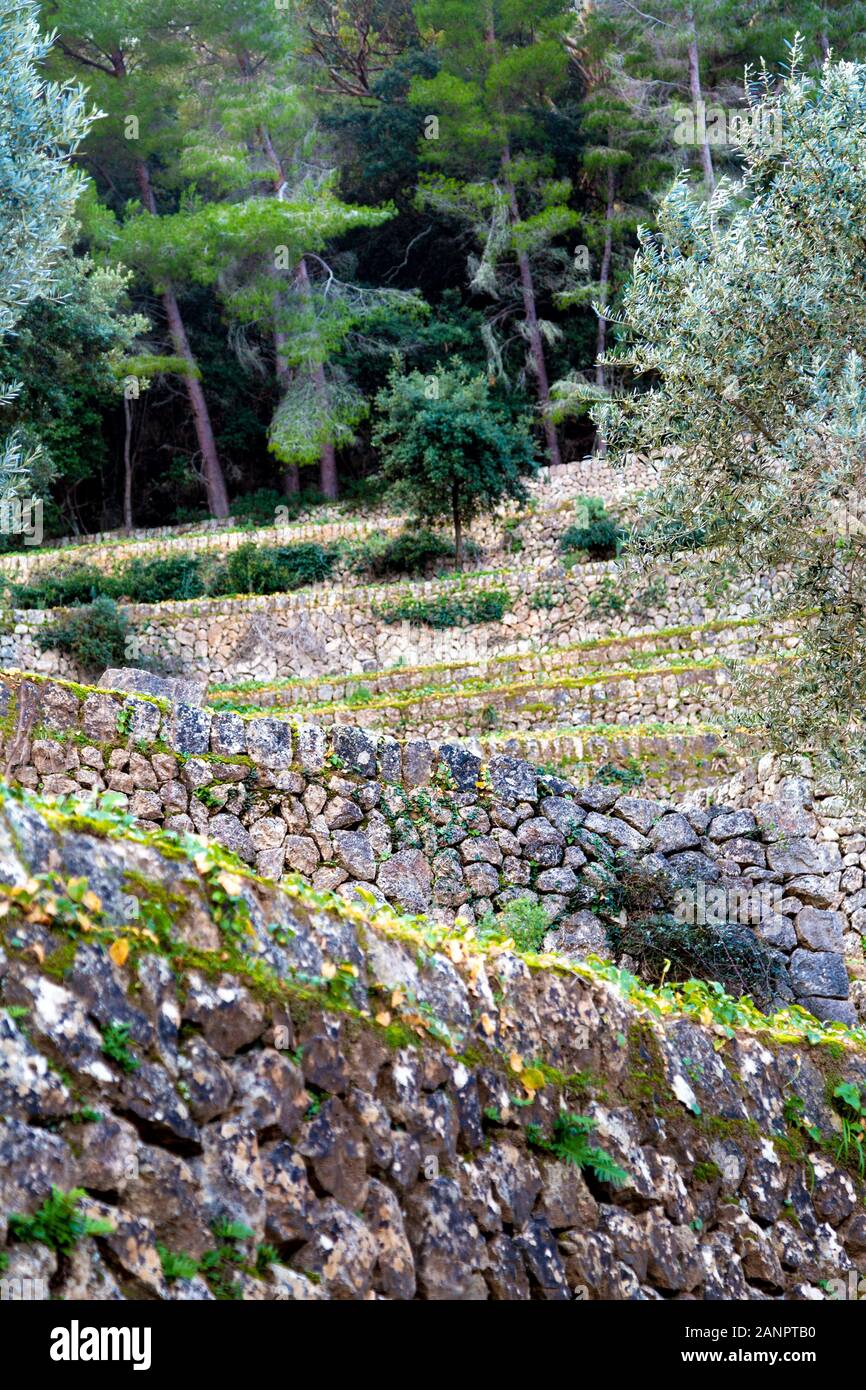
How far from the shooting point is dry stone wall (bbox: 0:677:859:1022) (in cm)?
950

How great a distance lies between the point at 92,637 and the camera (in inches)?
954

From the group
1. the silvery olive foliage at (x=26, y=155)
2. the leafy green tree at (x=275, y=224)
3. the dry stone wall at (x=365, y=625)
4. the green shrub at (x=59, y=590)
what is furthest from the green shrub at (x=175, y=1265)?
the leafy green tree at (x=275, y=224)

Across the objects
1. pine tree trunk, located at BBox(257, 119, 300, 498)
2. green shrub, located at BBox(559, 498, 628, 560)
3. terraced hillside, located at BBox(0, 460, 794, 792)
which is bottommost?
terraced hillside, located at BBox(0, 460, 794, 792)

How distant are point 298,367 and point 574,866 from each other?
29056 mm

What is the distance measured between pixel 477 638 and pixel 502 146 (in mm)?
21201

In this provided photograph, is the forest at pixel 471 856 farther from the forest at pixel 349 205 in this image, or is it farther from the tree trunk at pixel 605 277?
the tree trunk at pixel 605 277

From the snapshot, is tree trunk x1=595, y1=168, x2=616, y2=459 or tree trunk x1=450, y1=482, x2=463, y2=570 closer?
tree trunk x1=450, y1=482, x2=463, y2=570

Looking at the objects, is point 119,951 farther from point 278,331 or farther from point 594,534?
point 278,331

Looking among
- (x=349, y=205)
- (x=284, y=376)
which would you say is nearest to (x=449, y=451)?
(x=349, y=205)

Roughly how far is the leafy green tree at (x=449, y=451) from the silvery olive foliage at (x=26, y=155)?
18.9 m

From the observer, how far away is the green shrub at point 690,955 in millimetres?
11133

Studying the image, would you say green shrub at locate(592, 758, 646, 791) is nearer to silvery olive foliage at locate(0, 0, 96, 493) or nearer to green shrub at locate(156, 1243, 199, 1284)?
silvery olive foliage at locate(0, 0, 96, 493)

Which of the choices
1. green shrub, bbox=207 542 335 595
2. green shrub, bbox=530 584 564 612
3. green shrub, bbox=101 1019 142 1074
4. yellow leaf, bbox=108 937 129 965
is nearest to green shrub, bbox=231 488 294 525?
green shrub, bbox=207 542 335 595

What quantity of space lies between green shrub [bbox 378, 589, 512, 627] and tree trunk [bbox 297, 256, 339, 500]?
1169 centimetres
